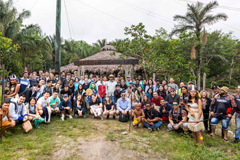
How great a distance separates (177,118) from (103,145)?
2.68 metres

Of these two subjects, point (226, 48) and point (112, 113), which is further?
point (226, 48)

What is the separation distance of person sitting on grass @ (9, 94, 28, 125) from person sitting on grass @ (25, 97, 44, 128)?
0.16 m

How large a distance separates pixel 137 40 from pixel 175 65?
10.0ft

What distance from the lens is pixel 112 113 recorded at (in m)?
6.52

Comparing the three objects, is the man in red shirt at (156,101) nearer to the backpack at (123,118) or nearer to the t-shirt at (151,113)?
the t-shirt at (151,113)

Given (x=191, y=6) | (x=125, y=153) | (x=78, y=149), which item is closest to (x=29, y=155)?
(x=78, y=149)

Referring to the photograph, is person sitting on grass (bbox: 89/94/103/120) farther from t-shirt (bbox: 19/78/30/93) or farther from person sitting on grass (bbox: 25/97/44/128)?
t-shirt (bbox: 19/78/30/93)

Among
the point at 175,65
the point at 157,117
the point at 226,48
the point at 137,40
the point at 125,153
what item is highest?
the point at 226,48

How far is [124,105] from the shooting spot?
6504 millimetres

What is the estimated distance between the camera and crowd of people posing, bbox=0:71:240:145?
4406 millimetres

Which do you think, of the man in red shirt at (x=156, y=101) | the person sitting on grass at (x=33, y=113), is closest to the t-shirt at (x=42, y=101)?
the person sitting on grass at (x=33, y=113)

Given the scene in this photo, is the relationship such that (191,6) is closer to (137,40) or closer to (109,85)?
(137,40)

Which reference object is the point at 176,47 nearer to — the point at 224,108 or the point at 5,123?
the point at 224,108

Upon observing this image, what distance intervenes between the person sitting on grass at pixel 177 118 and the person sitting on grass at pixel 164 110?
14.9 inches
